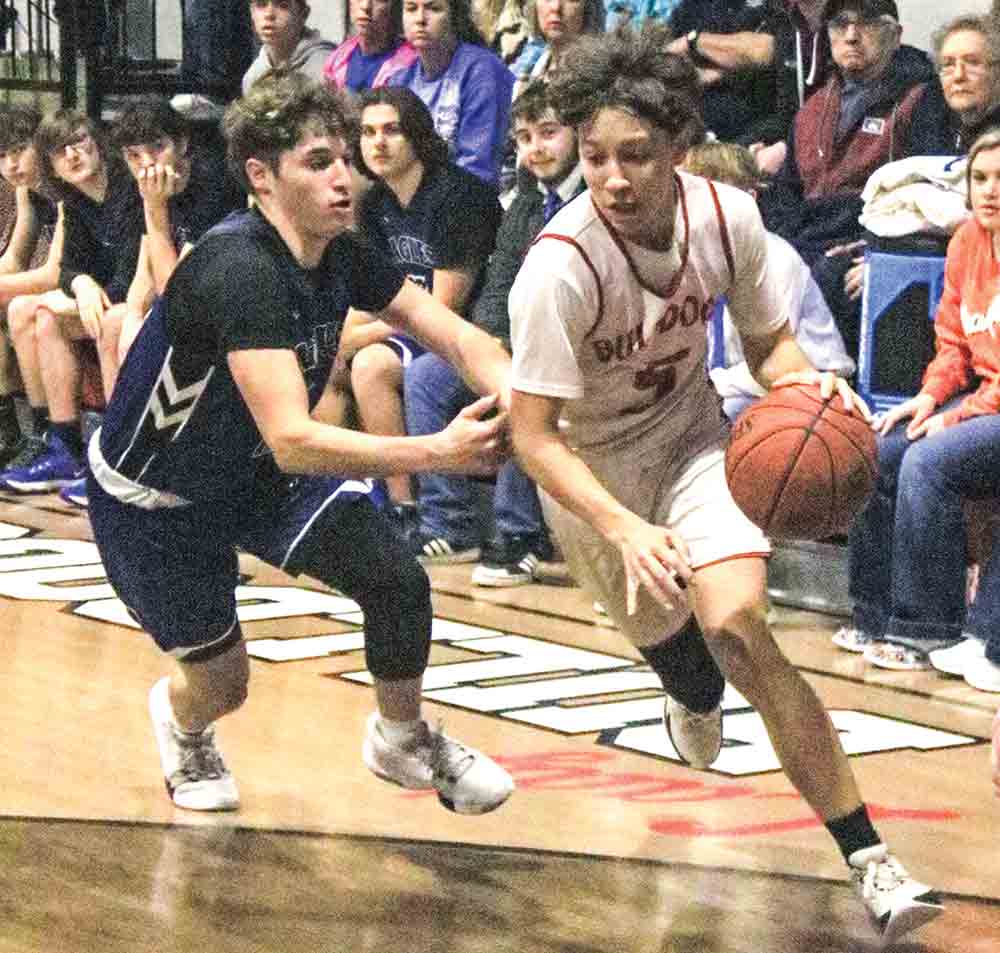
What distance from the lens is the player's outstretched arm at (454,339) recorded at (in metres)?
4.53

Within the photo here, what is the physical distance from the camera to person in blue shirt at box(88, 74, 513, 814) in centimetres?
441

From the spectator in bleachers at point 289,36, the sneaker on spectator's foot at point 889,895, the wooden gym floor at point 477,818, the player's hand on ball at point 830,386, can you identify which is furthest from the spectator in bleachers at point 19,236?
the sneaker on spectator's foot at point 889,895

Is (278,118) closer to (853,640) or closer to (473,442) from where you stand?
(473,442)

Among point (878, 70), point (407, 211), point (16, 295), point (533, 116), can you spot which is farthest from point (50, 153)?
point (878, 70)

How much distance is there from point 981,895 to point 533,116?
3.91m

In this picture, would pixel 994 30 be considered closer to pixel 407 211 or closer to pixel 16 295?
pixel 407 211

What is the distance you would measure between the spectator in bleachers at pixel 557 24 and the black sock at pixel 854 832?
14.9 feet

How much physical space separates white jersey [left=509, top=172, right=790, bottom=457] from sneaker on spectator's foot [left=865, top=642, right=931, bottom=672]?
6.39 ft

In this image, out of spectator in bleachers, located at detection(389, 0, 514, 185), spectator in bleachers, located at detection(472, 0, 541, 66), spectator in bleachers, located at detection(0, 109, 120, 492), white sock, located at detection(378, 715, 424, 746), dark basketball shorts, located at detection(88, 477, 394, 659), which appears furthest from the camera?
spectator in bleachers, located at detection(0, 109, 120, 492)

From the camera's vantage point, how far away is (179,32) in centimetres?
1227

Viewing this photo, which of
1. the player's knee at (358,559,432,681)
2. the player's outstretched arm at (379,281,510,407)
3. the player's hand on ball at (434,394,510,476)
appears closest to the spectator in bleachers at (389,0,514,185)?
the player's outstretched arm at (379,281,510,407)

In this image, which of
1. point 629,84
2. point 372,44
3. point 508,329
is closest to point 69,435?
point 372,44

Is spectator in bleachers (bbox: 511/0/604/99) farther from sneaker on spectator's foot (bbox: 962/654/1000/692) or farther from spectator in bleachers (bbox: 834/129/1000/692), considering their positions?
sneaker on spectator's foot (bbox: 962/654/1000/692)

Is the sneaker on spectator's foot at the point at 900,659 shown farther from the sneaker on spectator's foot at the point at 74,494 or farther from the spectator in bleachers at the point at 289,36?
the spectator in bleachers at the point at 289,36
